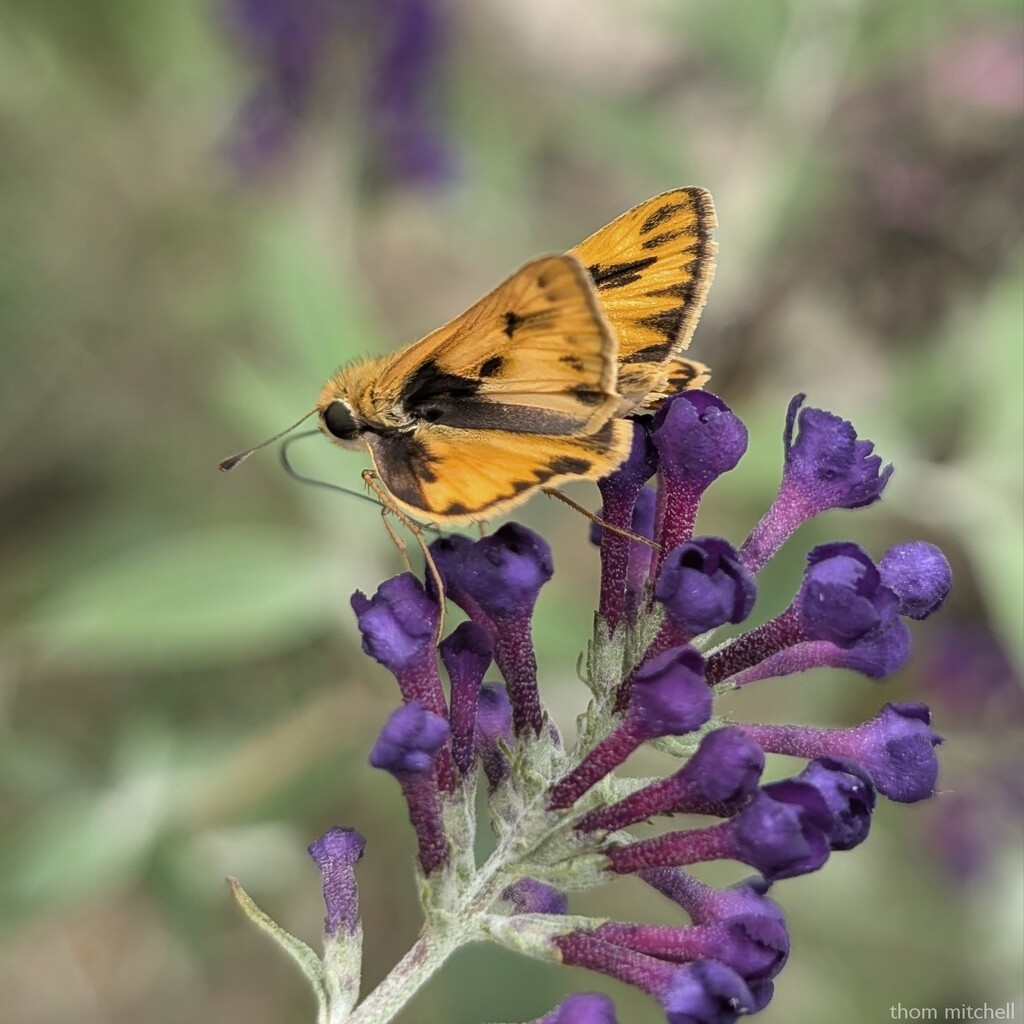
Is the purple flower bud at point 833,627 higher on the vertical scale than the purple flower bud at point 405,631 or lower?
lower

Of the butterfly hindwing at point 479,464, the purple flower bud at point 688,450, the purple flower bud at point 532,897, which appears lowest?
the purple flower bud at point 532,897

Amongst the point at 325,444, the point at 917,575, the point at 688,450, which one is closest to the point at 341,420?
the point at 688,450

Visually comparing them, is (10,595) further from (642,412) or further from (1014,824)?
(1014,824)

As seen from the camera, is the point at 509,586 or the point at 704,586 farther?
the point at 509,586

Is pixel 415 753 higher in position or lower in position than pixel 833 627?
higher

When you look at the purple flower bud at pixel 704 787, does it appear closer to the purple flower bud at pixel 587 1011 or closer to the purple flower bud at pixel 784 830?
the purple flower bud at pixel 784 830

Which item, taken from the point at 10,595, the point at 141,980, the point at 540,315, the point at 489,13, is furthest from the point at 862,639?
the point at 489,13

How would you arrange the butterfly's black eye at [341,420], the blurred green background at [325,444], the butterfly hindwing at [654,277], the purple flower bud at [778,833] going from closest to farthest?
the purple flower bud at [778,833] < the butterfly hindwing at [654,277] < the butterfly's black eye at [341,420] < the blurred green background at [325,444]

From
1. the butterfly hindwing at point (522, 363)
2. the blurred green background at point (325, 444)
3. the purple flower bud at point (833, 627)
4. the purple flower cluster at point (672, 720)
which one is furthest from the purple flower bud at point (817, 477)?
the blurred green background at point (325, 444)

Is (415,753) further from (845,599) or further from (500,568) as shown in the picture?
(845,599)
